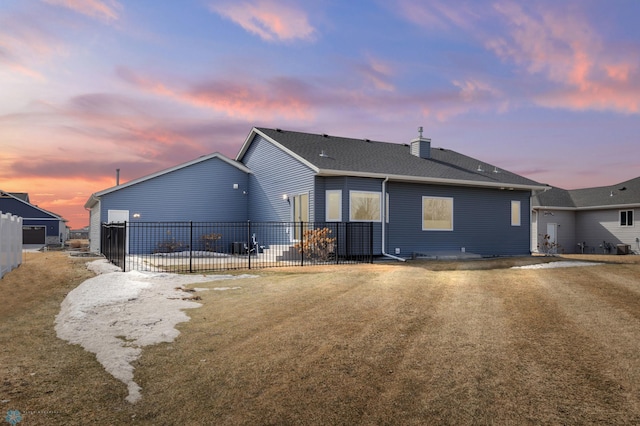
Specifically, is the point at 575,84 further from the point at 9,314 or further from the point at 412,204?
the point at 9,314

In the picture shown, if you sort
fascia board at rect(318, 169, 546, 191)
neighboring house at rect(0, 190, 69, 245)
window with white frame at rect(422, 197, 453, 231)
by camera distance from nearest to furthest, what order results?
fascia board at rect(318, 169, 546, 191) → window with white frame at rect(422, 197, 453, 231) → neighboring house at rect(0, 190, 69, 245)

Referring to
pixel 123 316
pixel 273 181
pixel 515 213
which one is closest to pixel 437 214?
pixel 515 213

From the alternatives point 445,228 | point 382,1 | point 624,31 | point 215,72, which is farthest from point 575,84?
point 215,72

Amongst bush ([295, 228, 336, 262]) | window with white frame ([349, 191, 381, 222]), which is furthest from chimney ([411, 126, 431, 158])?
bush ([295, 228, 336, 262])

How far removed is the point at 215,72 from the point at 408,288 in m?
11.2

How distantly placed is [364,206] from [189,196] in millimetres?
10278

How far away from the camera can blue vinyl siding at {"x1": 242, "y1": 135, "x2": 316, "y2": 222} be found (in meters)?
19.4

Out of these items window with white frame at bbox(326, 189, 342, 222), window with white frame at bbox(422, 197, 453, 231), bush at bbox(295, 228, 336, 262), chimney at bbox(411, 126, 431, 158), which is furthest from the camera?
chimney at bbox(411, 126, 431, 158)

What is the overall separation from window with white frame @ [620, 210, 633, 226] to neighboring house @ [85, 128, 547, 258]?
1049cm

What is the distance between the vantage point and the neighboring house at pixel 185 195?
74.2 feet

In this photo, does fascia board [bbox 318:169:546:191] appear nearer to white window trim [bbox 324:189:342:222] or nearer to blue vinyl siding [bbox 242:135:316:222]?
white window trim [bbox 324:189:342:222]

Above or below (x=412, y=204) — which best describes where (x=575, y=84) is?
above

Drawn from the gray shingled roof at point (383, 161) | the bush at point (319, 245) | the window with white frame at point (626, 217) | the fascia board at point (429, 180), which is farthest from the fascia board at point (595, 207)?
the bush at point (319, 245)

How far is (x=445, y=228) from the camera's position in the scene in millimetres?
21172
